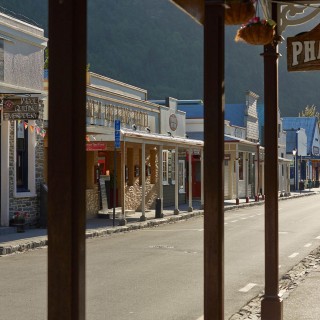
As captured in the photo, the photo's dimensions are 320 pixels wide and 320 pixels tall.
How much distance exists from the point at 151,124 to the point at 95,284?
74.6ft

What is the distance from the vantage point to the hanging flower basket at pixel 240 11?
6.07m

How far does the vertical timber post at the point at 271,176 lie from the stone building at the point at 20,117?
12192mm

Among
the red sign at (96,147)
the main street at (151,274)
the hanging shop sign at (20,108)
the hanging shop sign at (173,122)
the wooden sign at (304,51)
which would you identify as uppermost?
the hanging shop sign at (173,122)

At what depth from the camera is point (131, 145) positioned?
3114 cm

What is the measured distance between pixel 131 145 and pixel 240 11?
82.5 ft

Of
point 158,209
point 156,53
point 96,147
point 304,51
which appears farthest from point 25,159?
point 156,53

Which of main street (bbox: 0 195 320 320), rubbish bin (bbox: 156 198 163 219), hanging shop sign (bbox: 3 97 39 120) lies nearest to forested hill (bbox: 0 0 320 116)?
rubbish bin (bbox: 156 198 163 219)

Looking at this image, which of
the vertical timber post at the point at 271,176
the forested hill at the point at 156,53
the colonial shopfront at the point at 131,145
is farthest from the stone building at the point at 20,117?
the forested hill at the point at 156,53

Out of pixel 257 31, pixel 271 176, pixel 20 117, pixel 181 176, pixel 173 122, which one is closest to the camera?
pixel 257 31

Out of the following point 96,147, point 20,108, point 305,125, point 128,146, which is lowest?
point 96,147

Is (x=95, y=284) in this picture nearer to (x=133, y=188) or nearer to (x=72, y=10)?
(x=72, y=10)

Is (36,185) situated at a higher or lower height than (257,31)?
lower

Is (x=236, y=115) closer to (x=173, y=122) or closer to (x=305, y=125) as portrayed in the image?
(x=173, y=122)

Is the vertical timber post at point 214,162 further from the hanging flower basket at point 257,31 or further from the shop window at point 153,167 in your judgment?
the shop window at point 153,167
